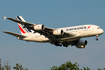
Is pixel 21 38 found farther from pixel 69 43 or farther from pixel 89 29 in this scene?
pixel 89 29

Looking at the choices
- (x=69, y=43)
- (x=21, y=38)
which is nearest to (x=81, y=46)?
(x=69, y=43)

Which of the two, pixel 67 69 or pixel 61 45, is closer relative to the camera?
pixel 61 45

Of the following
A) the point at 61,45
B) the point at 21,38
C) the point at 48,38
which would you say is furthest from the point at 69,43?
the point at 21,38

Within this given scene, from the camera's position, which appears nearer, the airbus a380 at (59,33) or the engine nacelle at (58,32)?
the airbus a380 at (59,33)

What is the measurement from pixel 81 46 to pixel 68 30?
7.86m

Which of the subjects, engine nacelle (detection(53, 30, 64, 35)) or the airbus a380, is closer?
the airbus a380

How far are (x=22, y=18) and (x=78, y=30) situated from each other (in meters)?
18.7

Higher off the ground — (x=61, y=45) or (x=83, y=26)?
(x=83, y=26)

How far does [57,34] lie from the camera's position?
49625mm

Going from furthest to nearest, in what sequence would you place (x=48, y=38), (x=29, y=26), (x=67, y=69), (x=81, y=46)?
(x=67, y=69), (x=81, y=46), (x=48, y=38), (x=29, y=26)

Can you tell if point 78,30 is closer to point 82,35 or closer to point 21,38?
point 82,35

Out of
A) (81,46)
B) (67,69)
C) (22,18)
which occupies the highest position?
(22,18)

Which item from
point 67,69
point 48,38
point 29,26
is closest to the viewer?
point 29,26

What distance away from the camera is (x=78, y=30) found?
163 feet
